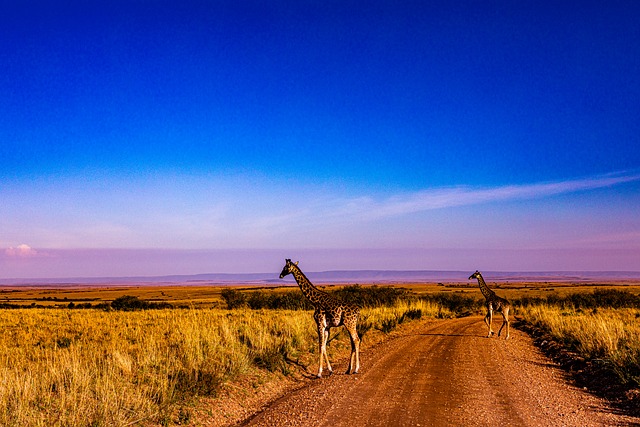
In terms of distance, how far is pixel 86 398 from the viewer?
9.14m

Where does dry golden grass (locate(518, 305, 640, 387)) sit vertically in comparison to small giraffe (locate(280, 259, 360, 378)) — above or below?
below

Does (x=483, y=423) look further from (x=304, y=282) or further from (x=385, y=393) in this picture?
(x=304, y=282)

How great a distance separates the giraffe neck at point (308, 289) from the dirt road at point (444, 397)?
2103mm

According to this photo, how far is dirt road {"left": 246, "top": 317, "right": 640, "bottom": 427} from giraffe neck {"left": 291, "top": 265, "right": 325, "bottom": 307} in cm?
210

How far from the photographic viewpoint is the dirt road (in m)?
8.83

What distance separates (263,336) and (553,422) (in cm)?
1021

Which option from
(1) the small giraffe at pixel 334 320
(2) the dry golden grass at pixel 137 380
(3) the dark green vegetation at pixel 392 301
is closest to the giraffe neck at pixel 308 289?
(1) the small giraffe at pixel 334 320

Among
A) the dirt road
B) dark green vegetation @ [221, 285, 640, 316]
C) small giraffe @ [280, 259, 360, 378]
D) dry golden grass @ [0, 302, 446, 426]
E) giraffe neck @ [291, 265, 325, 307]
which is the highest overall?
giraffe neck @ [291, 265, 325, 307]

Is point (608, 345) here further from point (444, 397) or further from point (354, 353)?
point (354, 353)

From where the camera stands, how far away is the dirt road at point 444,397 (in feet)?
29.0

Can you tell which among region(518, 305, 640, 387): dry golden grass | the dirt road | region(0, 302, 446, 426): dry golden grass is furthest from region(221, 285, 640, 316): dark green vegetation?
the dirt road

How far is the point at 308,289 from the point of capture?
1455cm

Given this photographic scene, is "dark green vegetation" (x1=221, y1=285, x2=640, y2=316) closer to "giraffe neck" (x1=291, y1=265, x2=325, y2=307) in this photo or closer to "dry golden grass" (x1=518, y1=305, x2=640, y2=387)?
"dry golden grass" (x1=518, y1=305, x2=640, y2=387)

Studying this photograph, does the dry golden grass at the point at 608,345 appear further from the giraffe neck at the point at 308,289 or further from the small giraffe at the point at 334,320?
the giraffe neck at the point at 308,289
